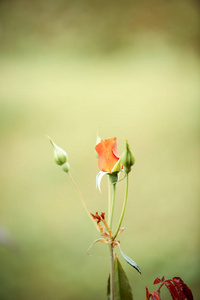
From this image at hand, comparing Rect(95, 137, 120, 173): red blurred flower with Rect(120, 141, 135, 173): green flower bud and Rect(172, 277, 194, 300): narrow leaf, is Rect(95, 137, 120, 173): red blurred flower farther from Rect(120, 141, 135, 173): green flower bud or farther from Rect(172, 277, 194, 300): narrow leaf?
Rect(172, 277, 194, 300): narrow leaf

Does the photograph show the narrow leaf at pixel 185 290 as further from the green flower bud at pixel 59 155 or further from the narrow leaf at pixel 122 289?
the green flower bud at pixel 59 155

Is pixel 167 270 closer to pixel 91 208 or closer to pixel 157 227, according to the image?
pixel 157 227

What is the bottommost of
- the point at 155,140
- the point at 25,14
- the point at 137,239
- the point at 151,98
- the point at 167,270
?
the point at 167,270

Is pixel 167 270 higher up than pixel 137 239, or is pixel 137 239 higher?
pixel 137 239

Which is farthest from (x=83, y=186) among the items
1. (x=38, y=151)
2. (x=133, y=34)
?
(x=133, y=34)

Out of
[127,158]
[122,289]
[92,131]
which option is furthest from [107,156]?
[92,131]

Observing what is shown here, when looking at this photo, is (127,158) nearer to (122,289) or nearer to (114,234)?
(114,234)
